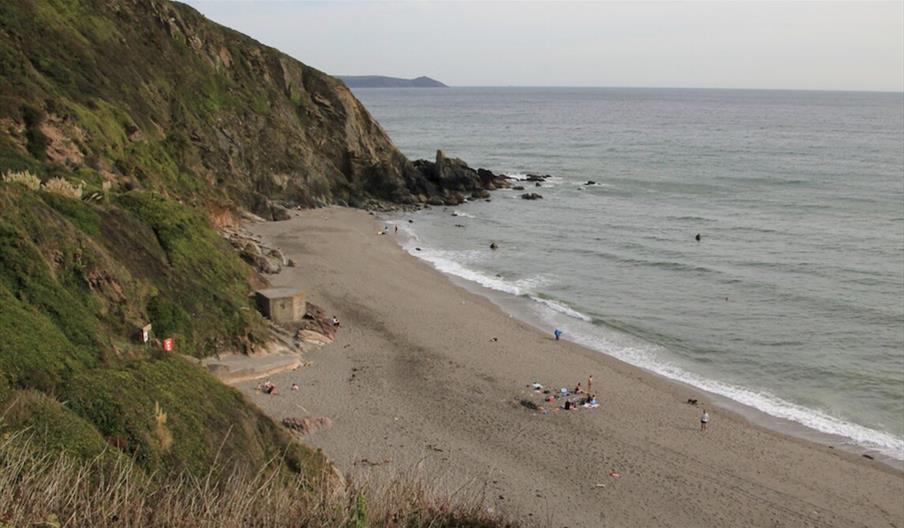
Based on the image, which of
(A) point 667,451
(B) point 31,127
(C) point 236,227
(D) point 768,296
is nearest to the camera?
(A) point 667,451

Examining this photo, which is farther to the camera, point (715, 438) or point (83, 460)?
point (715, 438)

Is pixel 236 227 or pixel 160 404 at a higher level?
pixel 160 404

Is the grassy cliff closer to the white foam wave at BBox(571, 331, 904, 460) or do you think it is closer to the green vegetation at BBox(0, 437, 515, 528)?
the white foam wave at BBox(571, 331, 904, 460)

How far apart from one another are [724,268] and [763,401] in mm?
19170

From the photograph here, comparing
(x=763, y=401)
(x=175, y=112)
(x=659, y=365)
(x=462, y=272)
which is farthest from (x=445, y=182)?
Result: (x=763, y=401)

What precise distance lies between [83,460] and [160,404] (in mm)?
3372

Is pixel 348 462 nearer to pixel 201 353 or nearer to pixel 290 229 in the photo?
pixel 201 353

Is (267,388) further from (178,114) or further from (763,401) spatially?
(178,114)

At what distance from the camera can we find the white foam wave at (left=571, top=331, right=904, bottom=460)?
23.1 meters

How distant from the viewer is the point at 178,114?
166 feet

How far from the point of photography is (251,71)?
205 feet

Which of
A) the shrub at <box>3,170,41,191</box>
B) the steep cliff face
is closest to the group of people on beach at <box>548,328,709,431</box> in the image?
the shrub at <box>3,170,41,191</box>

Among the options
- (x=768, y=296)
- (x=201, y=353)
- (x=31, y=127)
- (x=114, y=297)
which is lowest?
(x=768, y=296)

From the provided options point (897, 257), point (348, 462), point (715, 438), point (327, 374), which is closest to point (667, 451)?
point (715, 438)
